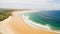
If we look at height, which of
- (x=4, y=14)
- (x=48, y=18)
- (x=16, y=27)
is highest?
(x=4, y=14)

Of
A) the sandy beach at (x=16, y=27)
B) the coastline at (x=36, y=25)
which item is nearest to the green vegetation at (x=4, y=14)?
the sandy beach at (x=16, y=27)

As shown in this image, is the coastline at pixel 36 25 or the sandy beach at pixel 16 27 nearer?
the sandy beach at pixel 16 27

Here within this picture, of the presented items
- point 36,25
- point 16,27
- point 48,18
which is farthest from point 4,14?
point 48,18

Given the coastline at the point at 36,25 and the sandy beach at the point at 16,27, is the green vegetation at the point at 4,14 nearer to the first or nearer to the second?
the sandy beach at the point at 16,27

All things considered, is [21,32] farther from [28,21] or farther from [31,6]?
[31,6]

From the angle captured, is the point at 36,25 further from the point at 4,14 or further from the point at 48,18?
the point at 4,14

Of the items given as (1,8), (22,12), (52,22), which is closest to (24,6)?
(22,12)

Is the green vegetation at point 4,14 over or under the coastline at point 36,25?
over

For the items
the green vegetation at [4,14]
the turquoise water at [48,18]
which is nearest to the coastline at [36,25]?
the turquoise water at [48,18]
